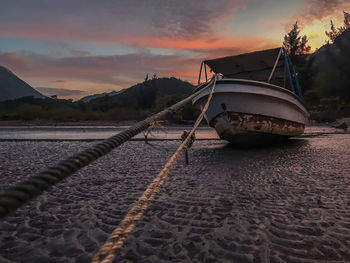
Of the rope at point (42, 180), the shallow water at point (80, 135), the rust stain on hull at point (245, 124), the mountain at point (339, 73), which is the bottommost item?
the shallow water at point (80, 135)

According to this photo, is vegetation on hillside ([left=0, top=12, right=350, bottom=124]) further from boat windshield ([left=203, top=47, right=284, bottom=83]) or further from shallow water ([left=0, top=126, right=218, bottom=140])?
boat windshield ([left=203, top=47, right=284, bottom=83])

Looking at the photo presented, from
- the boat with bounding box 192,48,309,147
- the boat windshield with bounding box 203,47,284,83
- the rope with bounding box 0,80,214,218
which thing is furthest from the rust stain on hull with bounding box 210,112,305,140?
the rope with bounding box 0,80,214,218

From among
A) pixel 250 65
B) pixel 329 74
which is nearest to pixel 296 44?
pixel 329 74

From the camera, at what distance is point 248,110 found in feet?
24.2

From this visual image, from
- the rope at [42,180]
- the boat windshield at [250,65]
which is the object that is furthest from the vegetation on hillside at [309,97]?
the rope at [42,180]

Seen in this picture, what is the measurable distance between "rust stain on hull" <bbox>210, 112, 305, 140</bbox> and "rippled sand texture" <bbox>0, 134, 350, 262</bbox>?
292 cm

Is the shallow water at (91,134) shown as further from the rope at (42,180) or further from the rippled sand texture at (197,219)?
the rope at (42,180)

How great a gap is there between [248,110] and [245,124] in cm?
38

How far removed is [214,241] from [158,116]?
3.38ft

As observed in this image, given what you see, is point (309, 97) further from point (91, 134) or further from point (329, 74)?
point (91, 134)

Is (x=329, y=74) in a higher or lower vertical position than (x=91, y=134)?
higher

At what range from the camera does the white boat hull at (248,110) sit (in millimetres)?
7250

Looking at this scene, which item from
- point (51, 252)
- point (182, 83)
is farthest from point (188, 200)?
point (182, 83)

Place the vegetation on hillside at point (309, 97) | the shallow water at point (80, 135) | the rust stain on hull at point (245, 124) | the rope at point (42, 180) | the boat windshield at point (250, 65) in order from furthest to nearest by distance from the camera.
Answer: the vegetation on hillside at point (309, 97), the shallow water at point (80, 135), the boat windshield at point (250, 65), the rust stain on hull at point (245, 124), the rope at point (42, 180)
